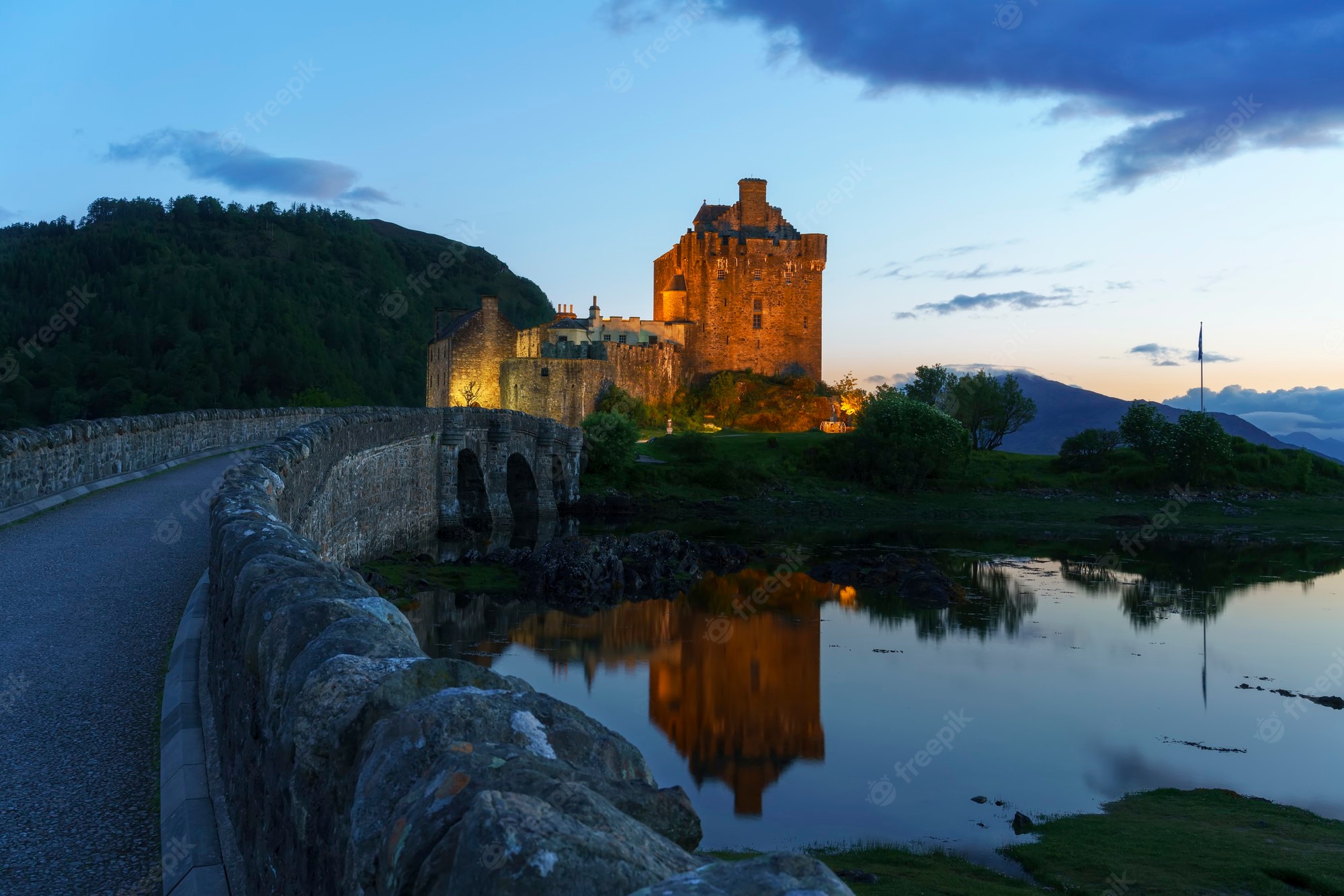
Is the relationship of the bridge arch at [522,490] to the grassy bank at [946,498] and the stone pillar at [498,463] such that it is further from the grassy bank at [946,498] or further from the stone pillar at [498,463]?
the grassy bank at [946,498]

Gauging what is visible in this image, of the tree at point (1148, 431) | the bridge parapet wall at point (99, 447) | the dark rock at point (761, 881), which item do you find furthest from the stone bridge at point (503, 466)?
the dark rock at point (761, 881)

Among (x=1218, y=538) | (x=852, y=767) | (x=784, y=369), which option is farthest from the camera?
(x=784, y=369)

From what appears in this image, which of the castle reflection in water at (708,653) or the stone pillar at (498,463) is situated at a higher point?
the stone pillar at (498,463)

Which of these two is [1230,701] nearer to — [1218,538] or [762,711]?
[762,711]

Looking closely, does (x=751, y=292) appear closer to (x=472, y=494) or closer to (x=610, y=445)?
(x=610, y=445)

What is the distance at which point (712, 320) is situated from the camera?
70.2 meters

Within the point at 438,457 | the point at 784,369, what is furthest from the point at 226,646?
the point at 784,369

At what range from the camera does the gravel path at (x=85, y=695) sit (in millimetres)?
3998

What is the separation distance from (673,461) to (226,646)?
155 ft

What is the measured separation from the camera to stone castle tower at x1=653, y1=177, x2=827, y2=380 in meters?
70.3

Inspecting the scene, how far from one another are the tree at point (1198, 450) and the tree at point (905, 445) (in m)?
10.3

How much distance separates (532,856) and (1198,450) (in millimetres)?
56238

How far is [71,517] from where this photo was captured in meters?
12.4

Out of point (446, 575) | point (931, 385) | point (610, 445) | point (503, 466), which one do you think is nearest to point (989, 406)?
point (931, 385)
